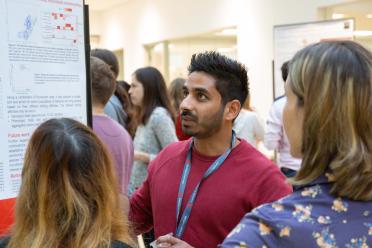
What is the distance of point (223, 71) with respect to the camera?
1.79 metres

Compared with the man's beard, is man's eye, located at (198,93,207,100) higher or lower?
higher

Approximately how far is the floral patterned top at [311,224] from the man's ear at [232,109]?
80 centimetres

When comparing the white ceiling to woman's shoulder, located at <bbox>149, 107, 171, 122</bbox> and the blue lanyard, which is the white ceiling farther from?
the blue lanyard

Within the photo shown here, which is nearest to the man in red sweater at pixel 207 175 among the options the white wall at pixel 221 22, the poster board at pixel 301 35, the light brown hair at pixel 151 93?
the light brown hair at pixel 151 93

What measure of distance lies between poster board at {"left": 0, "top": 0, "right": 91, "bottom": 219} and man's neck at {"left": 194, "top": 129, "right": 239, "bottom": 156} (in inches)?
17.0

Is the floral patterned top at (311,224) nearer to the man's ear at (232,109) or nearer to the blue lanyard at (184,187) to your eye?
the blue lanyard at (184,187)

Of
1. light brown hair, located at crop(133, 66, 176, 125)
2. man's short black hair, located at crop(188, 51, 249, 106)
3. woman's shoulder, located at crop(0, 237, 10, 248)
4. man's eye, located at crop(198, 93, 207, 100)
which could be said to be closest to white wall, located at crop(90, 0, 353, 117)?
light brown hair, located at crop(133, 66, 176, 125)

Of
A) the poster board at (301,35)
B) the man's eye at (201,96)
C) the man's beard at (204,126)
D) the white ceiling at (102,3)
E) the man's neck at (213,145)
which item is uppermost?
the white ceiling at (102,3)

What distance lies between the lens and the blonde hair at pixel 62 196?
3.86ft

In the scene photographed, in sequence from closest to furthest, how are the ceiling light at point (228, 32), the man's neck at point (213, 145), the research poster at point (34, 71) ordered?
the research poster at point (34, 71) → the man's neck at point (213, 145) → the ceiling light at point (228, 32)

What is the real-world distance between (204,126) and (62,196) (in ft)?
2.22

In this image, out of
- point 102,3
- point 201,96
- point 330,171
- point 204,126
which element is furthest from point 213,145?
point 102,3

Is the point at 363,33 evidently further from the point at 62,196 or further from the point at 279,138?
the point at 62,196

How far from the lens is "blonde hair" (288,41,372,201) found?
987 mm
